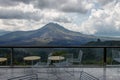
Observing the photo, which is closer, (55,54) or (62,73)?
(62,73)

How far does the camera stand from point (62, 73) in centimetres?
914

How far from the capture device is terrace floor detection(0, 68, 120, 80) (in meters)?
8.28

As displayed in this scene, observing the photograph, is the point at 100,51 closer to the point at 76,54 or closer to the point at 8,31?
the point at 76,54

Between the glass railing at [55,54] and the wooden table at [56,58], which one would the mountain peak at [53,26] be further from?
the wooden table at [56,58]

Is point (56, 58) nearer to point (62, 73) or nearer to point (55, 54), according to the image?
point (62, 73)

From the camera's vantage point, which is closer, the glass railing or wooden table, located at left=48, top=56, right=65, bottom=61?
wooden table, located at left=48, top=56, right=65, bottom=61

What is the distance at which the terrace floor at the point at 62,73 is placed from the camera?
8277mm

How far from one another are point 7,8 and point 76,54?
18.4 ft

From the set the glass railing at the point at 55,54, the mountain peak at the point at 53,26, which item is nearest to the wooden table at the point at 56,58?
the glass railing at the point at 55,54

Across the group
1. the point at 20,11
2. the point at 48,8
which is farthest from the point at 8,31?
the point at 48,8

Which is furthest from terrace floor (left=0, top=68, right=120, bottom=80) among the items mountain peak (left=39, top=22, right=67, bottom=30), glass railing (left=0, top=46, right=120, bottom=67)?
mountain peak (left=39, top=22, right=67, bottom=30)

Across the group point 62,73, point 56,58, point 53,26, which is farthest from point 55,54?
point 53,26

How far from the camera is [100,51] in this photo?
1019cm

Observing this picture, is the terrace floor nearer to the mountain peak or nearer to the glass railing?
the glass railing
